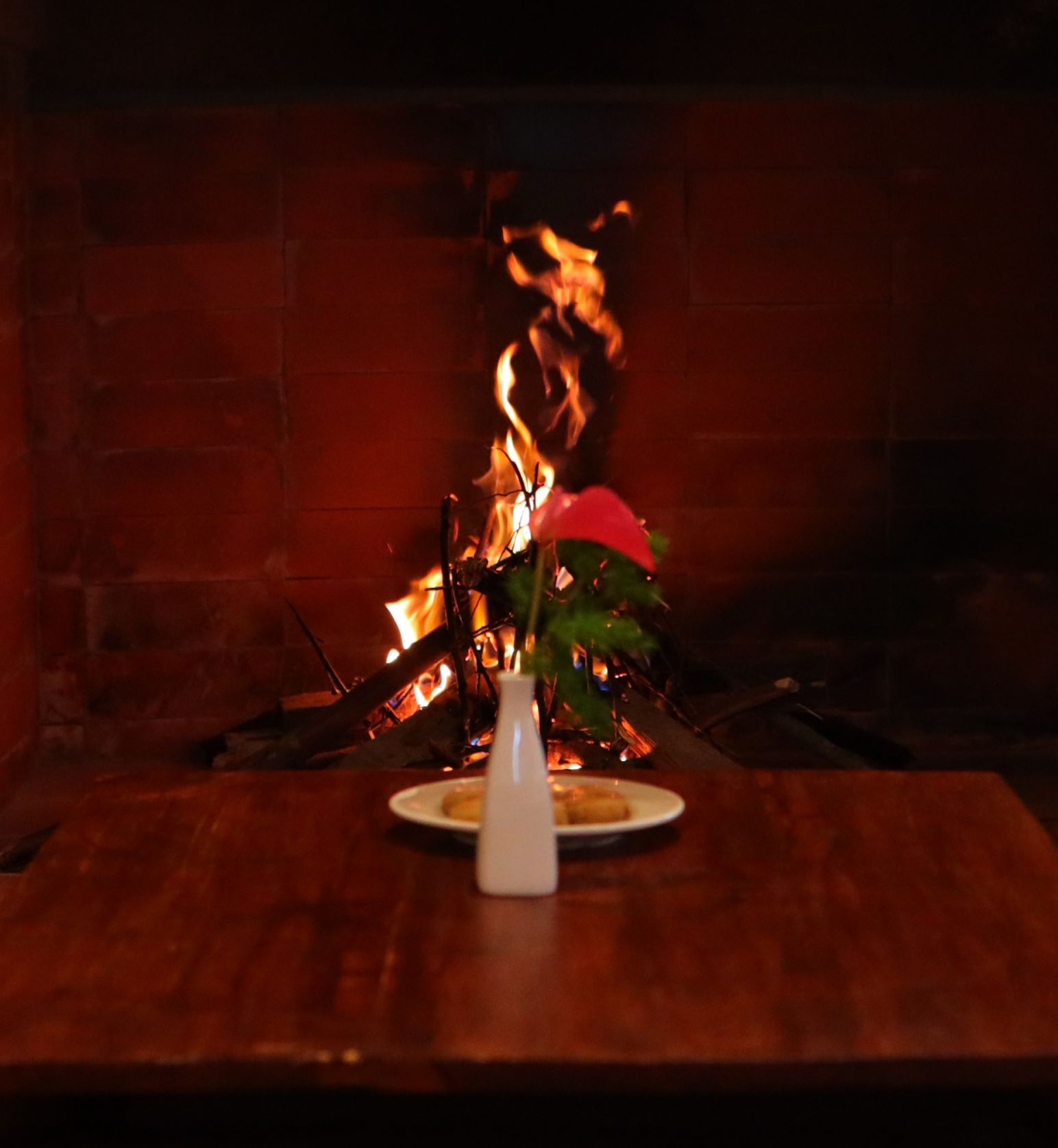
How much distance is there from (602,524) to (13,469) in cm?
236

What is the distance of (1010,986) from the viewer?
1.32 metres

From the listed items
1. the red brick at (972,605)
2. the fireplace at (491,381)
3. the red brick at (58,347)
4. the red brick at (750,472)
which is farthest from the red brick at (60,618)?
the red brick at (972,605)

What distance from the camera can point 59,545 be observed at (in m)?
3.69

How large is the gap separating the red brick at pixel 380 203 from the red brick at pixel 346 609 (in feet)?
2.51

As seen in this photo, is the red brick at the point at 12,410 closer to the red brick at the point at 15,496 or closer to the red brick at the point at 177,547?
the red brick at the point at 15,496

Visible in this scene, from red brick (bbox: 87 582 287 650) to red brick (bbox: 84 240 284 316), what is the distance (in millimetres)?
631

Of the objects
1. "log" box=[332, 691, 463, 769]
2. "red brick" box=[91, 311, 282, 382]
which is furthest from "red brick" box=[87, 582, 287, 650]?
"log" box=[332, 691, 463, 769]

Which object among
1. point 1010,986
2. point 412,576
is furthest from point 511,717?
point 412,576

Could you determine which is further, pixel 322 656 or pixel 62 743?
pixel 62 743

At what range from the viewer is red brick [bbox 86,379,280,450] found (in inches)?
143

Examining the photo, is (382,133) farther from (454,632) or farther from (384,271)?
(454,632)

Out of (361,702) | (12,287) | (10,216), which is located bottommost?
(361,702)

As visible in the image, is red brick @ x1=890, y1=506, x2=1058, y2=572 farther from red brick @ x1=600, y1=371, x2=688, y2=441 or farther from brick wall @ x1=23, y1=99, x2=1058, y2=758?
red brick @ x1=600, y1=371, x2=688, y2=441

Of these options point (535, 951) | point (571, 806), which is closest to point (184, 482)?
point (571, 806)
